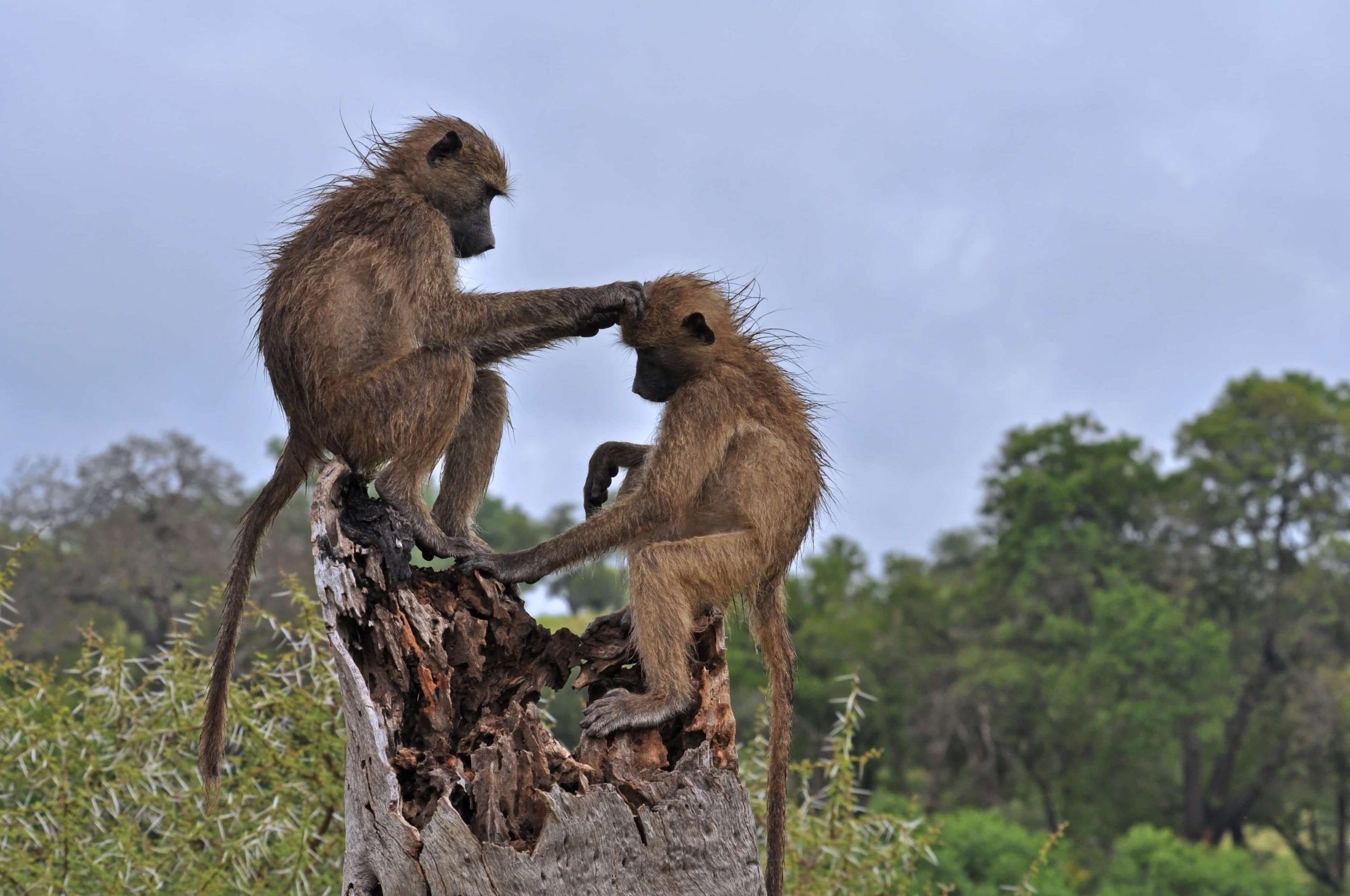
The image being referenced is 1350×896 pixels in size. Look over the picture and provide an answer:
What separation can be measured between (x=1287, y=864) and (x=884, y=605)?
10569 millimetres

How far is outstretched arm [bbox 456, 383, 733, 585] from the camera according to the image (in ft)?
15.9

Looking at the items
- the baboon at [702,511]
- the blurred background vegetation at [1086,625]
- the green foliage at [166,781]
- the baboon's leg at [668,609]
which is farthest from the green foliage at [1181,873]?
the baboon's leg at [668,609]

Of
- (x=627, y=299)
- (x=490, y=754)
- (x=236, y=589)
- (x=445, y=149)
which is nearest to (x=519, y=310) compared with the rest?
(x=627, y=299)

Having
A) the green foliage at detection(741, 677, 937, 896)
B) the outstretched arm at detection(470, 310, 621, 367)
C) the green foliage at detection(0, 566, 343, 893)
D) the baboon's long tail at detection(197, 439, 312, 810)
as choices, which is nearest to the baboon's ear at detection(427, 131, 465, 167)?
the outstretched arm at detection(470, 310, 621, 367)

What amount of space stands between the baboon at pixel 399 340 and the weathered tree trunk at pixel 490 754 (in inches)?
9.6

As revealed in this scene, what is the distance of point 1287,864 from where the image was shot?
30.8 metres

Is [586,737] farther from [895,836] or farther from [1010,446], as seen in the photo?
[1010,446]

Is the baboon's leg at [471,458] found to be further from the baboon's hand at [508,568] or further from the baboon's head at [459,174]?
the baboon's head at [459,174]

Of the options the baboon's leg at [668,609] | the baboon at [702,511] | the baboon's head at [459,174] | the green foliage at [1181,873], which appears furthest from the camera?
the green foliage at [1181,873]

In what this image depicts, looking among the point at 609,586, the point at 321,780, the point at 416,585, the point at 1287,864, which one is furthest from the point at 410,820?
the point at 1287,864

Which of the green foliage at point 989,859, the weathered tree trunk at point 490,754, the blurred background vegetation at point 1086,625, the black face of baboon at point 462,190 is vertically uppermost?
the blurred background vegetation at point 1086,625

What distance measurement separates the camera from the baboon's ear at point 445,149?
543 centimetres

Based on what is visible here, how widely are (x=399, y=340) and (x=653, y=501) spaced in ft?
3.67

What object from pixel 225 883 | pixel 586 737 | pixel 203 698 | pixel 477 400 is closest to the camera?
pixel 586 737
